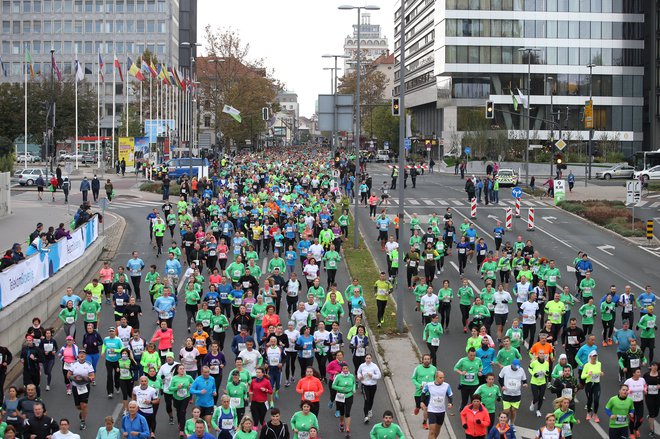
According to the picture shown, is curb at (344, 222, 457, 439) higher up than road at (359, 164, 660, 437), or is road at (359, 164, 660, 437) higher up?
road at (359, 164, 660, 437)

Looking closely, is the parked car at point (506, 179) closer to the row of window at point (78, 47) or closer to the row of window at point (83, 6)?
the row of window at point (78, 47)

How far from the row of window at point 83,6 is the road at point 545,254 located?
78377 millimetres

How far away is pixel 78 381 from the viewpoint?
14266mm

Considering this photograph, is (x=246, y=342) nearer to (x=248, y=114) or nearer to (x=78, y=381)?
(x=78, y=381)

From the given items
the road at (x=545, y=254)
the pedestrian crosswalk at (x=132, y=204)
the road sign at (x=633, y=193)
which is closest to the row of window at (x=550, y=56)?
the road at (x=545, y=254)

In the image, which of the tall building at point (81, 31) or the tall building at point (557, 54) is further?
the tall building at point (81, 31)

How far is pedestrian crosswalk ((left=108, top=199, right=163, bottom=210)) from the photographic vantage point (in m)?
47.3

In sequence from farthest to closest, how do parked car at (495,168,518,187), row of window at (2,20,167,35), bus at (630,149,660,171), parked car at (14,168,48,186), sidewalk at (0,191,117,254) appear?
row of window at (2,20,167,35) → bus at (630,149,660,171) → parked car at (495,168,518,187) → parked car at (14,168,48,186) → sidewalk at (0,191,117,254)

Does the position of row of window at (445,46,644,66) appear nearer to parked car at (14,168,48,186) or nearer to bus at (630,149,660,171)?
bus at (630,149,660,171)

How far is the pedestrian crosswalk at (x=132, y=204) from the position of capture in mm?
47312

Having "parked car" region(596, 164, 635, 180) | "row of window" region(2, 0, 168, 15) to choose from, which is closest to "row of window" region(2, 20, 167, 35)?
"row of window" region(2, 0, 168, 15)

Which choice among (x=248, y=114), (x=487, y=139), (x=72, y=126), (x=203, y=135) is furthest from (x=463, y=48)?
(x=72, y=126)

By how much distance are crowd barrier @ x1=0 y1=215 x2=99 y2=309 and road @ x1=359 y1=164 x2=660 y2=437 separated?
8.58 m

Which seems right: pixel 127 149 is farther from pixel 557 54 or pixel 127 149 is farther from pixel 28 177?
pixel 557 54
